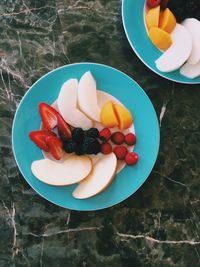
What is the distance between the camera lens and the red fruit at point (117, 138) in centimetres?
105

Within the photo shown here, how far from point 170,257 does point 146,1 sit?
70 cm

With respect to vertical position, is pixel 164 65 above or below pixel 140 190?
above

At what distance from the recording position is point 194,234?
115 centimetres

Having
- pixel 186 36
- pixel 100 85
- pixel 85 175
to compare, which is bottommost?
pixel 85 175

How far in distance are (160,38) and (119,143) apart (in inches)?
11.4

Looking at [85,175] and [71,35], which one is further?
[71,35]

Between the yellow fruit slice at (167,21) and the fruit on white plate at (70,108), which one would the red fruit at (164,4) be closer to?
the yellow fruit slice at (167,21)

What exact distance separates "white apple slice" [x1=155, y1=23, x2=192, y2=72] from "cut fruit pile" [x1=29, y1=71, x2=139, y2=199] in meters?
0.16

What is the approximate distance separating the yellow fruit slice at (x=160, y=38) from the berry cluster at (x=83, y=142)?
0.92 feet

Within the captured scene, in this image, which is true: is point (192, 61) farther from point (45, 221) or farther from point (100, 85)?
point (45, 221)

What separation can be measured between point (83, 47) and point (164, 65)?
234mm

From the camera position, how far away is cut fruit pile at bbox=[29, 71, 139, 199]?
102cm

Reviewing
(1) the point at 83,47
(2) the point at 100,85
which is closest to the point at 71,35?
(1) the point at 83,47

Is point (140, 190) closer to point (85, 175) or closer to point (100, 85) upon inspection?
point (85, 175)
